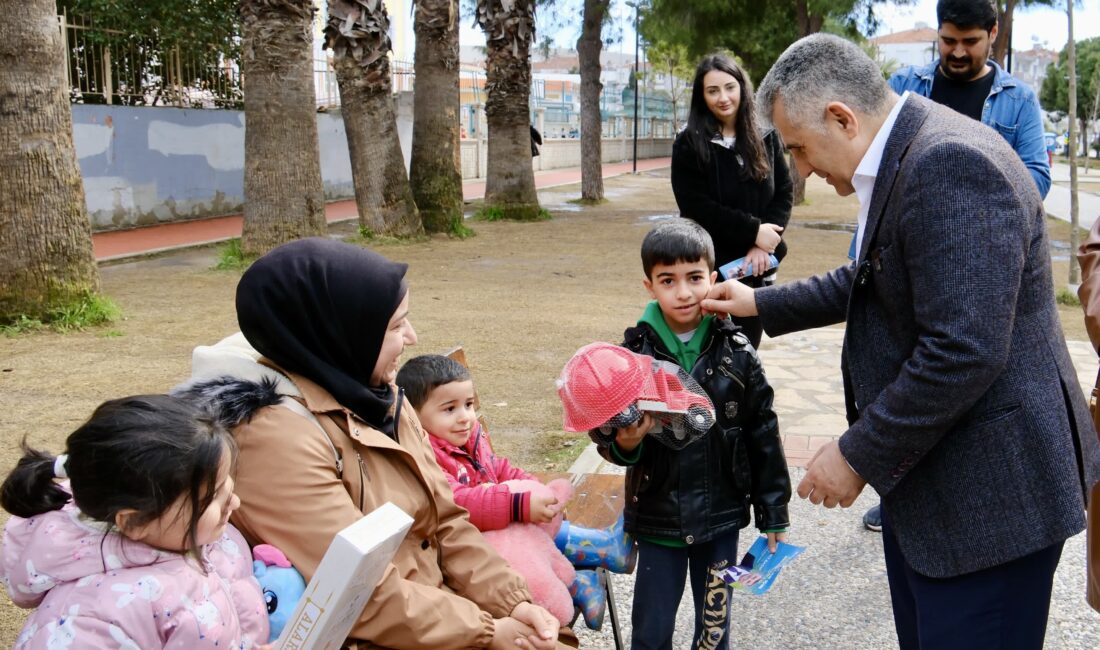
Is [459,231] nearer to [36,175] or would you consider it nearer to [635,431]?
[36,175]

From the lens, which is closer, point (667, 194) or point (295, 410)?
point (295, 410)

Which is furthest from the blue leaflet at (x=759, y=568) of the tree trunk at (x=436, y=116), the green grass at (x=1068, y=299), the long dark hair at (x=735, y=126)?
the tree trunk at (x=436, y=116)

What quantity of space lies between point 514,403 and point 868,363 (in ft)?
13.6

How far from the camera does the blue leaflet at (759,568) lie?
278 centimetres

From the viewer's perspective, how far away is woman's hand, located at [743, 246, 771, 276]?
168 inches

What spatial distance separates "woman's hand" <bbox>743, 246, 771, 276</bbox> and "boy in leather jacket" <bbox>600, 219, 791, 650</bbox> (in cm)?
119

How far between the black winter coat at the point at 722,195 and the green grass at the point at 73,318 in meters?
5.07

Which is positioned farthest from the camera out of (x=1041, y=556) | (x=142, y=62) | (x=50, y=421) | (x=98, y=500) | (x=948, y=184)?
(x=142, y=62)

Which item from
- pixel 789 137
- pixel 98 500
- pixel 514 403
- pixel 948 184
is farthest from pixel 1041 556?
pixel 514 403

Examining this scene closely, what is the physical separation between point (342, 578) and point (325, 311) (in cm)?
71

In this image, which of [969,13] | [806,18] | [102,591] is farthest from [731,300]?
[806,18]

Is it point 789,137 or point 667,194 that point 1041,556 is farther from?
point 667,194

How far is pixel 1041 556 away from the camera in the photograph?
219cm

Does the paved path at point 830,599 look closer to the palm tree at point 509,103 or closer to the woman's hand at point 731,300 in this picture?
the woman's hand at point 731,300
